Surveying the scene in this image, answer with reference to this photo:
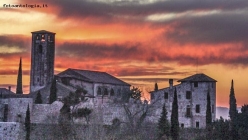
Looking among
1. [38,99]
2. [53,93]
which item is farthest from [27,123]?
[53,93]

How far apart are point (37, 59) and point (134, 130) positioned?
95.7 ft

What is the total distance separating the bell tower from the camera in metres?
77.4

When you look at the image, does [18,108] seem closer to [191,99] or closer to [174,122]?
[174,122]

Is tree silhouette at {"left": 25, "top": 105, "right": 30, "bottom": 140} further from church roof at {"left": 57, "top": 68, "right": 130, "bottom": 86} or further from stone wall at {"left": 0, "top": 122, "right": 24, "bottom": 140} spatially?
church roof at {"left": 57, "top": 68, "right": 130, "bottom": 86}

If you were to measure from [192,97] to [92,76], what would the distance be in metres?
12.6

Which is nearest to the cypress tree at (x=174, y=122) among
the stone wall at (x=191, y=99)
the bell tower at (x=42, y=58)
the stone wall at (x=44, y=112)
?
the stone wall at (x=191, y=99)

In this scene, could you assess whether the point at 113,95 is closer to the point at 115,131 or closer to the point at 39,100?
the point at 39,100

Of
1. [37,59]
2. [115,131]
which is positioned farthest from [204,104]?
[37,59]

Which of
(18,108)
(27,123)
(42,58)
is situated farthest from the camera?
(42,58)

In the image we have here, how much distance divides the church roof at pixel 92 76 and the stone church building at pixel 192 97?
9.15 meters

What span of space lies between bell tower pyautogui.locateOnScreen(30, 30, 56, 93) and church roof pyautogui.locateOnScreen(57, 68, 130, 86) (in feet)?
22.3

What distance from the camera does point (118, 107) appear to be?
187ft

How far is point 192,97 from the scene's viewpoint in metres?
61.7

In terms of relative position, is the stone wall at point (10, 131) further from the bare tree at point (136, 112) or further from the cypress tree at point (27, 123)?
the bare tree at point (136, 112)
